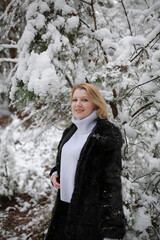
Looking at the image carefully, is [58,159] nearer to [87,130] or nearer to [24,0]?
[87,130]

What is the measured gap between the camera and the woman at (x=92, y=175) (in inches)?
61.7

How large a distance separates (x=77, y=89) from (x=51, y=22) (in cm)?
163

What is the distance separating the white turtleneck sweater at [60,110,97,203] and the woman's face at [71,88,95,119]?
0.17ft

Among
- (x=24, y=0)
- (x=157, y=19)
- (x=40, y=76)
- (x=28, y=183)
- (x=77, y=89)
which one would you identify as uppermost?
(x=24, y=0)

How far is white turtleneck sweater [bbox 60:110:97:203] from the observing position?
183 centimetres

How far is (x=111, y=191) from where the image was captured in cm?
160

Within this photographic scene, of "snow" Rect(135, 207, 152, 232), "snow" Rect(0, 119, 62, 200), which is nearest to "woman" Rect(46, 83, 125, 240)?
"snow" Rect(135, 207, 152, 232)

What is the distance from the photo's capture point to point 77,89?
2.01m

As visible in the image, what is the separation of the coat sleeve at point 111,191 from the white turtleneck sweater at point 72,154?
10.5 inches

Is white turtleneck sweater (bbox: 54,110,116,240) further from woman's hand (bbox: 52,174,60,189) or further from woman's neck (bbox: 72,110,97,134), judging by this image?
woman's hand (bbox: 52,174,60,189)

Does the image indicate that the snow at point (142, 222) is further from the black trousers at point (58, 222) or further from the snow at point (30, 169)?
the snow at point (30, 169)

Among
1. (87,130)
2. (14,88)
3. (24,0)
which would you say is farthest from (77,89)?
(24,0)

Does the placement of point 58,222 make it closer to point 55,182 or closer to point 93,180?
point 55,182

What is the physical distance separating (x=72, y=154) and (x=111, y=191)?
20.3 inches
